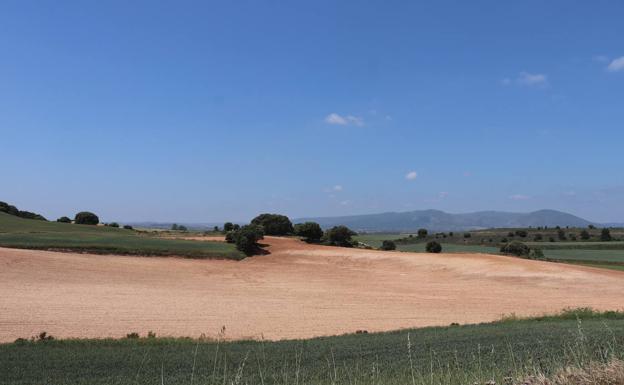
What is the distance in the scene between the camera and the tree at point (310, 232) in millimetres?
60938

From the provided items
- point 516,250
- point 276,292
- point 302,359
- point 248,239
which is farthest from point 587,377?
point 516,250

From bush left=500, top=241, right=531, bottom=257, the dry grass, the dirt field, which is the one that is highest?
the dry grass

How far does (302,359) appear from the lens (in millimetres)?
11086

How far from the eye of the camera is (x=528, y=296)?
96.8 ft

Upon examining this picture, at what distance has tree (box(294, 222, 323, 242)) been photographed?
60938 mm

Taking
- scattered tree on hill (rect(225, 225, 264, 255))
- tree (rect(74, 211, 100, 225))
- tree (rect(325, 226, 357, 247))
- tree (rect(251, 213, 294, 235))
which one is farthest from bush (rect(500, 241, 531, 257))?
tree (rect(74, 211, 100, 225))

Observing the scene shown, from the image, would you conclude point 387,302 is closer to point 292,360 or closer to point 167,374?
point 292,360

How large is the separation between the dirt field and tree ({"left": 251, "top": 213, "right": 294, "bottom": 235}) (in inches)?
521

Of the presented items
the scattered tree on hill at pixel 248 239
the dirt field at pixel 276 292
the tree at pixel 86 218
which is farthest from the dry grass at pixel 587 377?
the tree at pixel 86 218

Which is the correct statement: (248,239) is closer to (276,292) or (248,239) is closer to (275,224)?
(275,224)

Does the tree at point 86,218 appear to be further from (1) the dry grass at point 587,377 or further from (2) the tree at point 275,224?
(1) the dry grass at point 587,377

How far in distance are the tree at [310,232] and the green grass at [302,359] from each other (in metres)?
45.3

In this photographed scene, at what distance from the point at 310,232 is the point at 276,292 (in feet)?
98.7

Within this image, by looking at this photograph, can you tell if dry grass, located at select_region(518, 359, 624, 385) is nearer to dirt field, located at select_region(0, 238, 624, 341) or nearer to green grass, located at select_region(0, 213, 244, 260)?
dirt field, located at select_region(0, 238, 624, 341)
